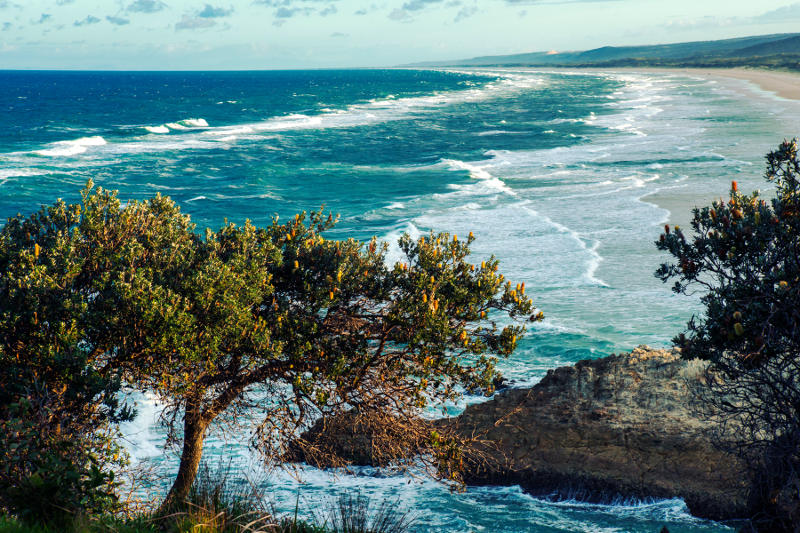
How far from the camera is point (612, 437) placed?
1131 cm

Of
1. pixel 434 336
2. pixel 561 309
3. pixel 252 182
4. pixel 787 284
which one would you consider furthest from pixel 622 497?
pixel 252 182

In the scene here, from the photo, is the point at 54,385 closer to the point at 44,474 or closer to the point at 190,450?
the point at 44,474

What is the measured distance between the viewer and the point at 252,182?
45906 mm

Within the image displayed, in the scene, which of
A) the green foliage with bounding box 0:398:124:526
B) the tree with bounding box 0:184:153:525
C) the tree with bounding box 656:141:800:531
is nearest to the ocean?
the tree with bounding box 656:141:800:531

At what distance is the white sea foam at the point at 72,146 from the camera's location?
190 ft

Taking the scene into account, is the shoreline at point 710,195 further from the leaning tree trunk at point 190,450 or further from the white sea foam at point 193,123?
the white sea foam at point 193,123

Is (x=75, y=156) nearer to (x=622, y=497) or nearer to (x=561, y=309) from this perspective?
(x=561, y=309)

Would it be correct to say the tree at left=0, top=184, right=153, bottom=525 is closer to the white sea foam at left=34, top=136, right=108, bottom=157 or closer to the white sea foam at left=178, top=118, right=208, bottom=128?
the white sea foam at left=34, top=136, right=108, bottom=157

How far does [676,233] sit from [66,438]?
7161 mm

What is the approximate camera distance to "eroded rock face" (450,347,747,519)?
10.5 metres

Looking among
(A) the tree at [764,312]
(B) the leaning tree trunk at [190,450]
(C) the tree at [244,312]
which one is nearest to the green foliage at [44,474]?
(C) the tree at [244,312]

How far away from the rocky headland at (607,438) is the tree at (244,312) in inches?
63.4

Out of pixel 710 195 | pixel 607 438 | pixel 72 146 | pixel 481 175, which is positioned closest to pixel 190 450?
pixel 607 438

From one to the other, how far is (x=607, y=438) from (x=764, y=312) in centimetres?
497
